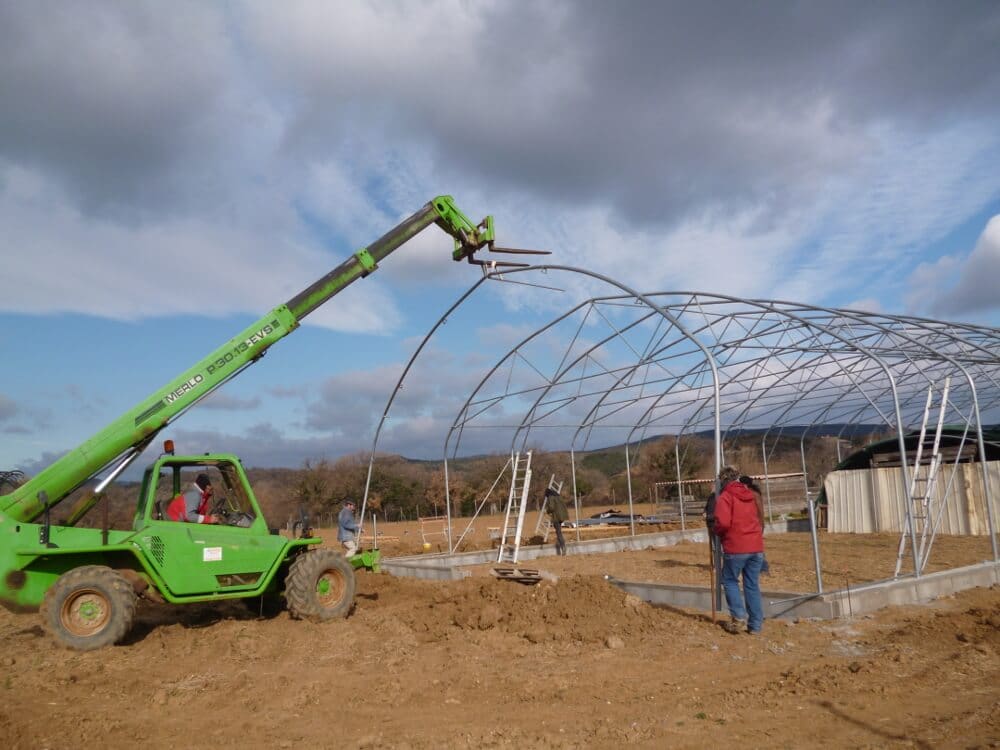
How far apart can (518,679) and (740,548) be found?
9.11 feet

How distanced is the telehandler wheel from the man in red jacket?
15.1 feet

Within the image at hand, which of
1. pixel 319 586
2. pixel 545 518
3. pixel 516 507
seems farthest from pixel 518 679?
pixel 545 518

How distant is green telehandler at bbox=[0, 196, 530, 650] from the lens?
7.69 meters

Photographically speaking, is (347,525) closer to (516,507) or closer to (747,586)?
(516,507)

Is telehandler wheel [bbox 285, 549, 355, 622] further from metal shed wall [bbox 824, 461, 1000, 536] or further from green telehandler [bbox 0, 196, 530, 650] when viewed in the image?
metal shed wall [bbox 824, 461, 1000, 536]

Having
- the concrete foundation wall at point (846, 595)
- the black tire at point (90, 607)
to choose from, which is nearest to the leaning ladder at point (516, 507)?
Answer: the concrete foundation wall at point (846, 595)

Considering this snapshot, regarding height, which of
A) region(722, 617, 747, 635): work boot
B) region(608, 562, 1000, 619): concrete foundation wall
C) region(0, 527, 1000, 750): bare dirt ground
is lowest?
region(0, 527, 1000, 750): bare dirt ground

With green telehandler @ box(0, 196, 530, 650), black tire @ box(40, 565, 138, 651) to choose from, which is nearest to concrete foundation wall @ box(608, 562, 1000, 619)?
green telehandler @ box(0, 196, 530, 650)

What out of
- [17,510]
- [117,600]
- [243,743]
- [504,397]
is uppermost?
[504,397]

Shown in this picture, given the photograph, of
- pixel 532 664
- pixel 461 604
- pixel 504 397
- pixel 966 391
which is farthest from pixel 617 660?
pixel 966 391

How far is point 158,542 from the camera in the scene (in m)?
8.08

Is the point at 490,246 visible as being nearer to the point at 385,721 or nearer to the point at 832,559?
the point at 385,721

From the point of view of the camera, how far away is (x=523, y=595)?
370 inches

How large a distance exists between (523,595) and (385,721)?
422cm
